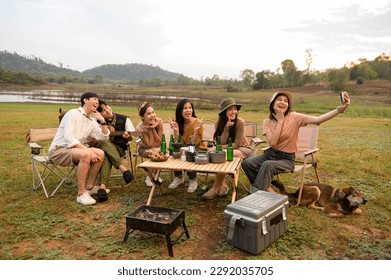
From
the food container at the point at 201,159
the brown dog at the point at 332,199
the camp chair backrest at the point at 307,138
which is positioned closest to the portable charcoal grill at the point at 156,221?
the food container at the point at 201,159

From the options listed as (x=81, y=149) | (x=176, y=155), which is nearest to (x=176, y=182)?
(x=176, y=155)

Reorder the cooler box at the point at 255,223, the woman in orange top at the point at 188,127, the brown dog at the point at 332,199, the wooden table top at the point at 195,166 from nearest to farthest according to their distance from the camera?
the cooler box at the point at 255,223 < the wooden table top at the point at 195,166 < the brown dog at the point at 332,199 < the woman in orange top at the point at 188,127

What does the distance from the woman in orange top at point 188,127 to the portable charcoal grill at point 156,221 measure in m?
1.19

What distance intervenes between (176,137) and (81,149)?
115 cm

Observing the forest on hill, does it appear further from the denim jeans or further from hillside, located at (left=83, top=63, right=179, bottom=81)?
hillside, located at (left=83, top=63, right=179, bottom=81)

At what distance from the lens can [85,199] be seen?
3.52 metres

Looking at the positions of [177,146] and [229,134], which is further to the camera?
Result: [229,134]

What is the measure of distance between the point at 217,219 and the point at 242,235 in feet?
2.28

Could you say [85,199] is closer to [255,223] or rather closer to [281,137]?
[255,223]

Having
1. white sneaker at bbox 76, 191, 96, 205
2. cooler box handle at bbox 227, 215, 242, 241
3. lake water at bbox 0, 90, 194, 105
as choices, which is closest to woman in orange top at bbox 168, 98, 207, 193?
white sneaker at bbox 76, 191, 96, 205

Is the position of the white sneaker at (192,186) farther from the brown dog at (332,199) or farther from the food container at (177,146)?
the brown dog at (332,199)

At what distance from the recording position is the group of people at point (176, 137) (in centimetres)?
342

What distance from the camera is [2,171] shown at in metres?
4.81
